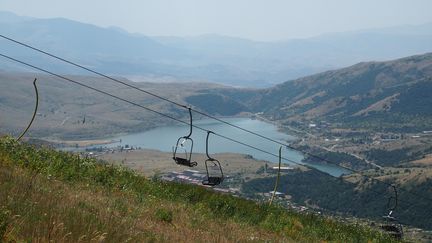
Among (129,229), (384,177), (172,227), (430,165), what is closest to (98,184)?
(172,227)

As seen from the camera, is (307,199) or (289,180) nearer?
(307,199)

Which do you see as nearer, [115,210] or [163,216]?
[115,210]

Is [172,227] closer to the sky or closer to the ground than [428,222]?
closer to the sky

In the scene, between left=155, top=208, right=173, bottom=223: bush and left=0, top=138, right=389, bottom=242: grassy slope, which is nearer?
left=0, top=138, right=389, bottom=242: grassy slope

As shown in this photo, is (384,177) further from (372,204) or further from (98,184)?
(98,184)

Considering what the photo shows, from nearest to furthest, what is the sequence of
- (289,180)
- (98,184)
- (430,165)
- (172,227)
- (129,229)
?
(129,229)
(172,227)
(98,184)
(289,180)
(430,165)

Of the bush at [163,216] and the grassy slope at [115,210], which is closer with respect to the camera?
the grassy slope at [115,210]

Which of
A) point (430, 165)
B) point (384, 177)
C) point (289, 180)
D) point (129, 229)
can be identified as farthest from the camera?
point (430, 165)

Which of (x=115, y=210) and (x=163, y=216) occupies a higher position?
(x=115, y=210)
